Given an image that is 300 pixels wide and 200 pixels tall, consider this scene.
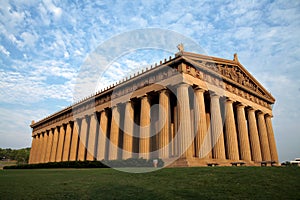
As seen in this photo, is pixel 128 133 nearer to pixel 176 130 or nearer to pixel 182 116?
pixel 176 130

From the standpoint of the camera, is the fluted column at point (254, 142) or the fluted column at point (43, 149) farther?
the fluted column at point (43, 149)

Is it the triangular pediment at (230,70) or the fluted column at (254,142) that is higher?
the triangular pediment at (230,70)

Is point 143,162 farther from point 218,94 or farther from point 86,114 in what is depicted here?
point 86,114

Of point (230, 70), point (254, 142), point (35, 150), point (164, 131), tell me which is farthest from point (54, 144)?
point (254, 142)

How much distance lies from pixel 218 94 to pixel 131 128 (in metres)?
13.8

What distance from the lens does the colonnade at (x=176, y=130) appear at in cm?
A: 2914

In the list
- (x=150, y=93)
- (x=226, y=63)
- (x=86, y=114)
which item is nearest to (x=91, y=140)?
(x=86, y=114)

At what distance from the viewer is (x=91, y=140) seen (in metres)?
42.3

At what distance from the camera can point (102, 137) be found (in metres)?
40.2

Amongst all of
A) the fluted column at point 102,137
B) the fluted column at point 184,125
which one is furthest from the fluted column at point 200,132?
the fluted column at point 102,137

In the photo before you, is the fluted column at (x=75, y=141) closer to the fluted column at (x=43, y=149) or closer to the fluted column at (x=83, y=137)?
the fluted column at (x=83, y=137)

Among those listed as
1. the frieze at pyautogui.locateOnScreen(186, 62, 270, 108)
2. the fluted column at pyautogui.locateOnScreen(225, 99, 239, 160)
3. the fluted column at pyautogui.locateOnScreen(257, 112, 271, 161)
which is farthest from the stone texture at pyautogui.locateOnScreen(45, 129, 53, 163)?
the fluted column at pyautogui.locateOnScreen(257, 112, 271, 161)

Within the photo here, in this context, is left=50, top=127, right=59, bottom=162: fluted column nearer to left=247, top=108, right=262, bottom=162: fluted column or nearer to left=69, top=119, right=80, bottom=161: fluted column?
left=69, top=119, right=80, bottom=161: fluted column

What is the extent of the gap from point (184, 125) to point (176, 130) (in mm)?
5026
